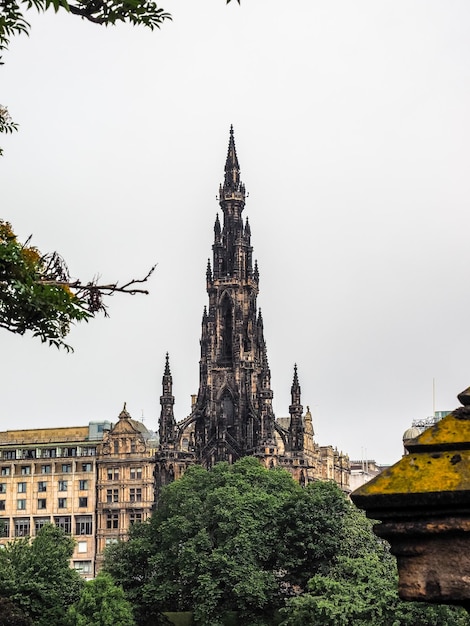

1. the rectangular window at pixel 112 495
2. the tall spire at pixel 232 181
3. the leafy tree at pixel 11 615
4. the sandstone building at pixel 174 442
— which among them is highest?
the tall spire at pixel 232 181

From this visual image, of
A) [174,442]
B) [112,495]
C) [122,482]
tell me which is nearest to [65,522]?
[112,495]

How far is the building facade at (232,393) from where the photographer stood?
101188mm

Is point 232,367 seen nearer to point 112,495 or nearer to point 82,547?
point 112,495

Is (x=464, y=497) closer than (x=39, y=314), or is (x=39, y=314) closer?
(x=464, y=497)

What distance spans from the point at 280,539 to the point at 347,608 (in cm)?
1527

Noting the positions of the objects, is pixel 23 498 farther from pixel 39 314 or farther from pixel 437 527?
pixel 437 527

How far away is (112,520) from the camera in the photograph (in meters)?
109

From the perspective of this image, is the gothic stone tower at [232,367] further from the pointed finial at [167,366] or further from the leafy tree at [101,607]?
the leafy tree at [101,607]

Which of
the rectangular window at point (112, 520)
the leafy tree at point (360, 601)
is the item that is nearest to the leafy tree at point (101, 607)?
the leafy tree at point (360, 601)

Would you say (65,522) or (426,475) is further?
(65,522)

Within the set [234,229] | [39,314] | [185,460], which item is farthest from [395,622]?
[234,229]

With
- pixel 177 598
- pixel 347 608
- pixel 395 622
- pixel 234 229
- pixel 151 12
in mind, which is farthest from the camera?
pixel 234 229

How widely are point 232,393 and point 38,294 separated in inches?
3481

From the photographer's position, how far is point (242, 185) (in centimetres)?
11231
